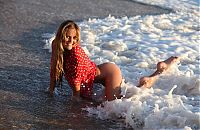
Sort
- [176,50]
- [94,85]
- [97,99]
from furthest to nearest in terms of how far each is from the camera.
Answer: [176,50], [94,85], [97,99]

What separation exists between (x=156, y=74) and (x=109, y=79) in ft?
2.63

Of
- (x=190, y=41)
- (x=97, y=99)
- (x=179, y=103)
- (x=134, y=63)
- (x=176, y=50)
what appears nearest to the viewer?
(x=179, y=103)

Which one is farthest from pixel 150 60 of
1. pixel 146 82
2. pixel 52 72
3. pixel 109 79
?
pixel 52 72

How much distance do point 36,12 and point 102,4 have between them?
2.91m

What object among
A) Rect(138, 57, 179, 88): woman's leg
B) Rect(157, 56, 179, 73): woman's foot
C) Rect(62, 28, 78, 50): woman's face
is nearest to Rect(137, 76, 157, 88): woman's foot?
Rect(138, 57, 179, 88): woman's leg

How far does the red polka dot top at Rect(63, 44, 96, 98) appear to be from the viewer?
16.8 ft

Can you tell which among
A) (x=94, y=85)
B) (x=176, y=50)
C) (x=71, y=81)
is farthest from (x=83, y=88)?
(x=176, y=50)

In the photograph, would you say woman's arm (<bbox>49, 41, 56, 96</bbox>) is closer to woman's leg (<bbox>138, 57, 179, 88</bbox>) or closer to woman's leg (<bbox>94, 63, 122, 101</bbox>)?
woman's leg (<bbox>94, 63, 122, 101</bbox>)

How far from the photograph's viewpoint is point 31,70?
6.01 meters

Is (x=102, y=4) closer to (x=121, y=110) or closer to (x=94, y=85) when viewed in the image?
(x=94, y=85)

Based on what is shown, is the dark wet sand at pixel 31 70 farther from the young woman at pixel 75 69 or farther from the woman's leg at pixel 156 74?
the woman's leg at pixel 156 74

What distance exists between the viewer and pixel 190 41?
28.7 ft

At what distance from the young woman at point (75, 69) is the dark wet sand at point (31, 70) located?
0.21 m

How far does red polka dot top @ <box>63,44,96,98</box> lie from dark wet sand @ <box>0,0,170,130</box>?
0.70 feet
